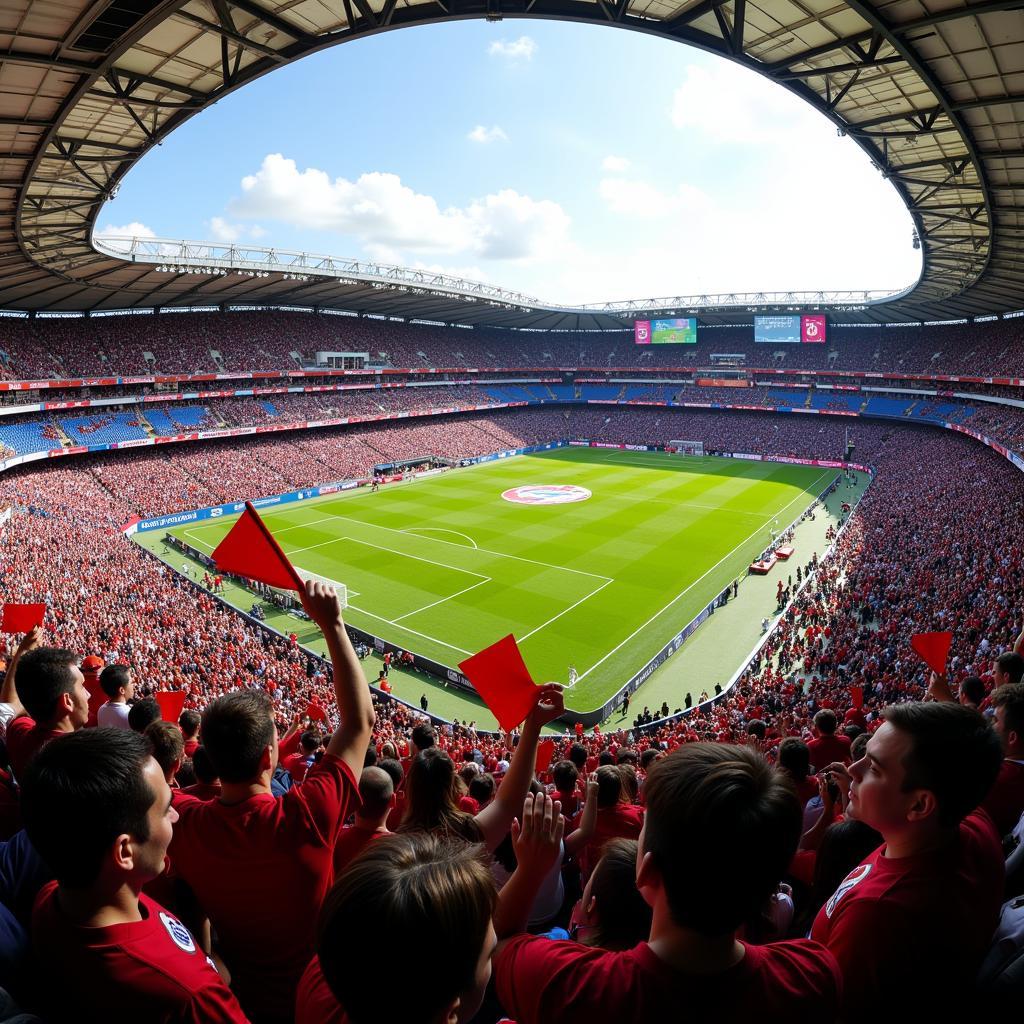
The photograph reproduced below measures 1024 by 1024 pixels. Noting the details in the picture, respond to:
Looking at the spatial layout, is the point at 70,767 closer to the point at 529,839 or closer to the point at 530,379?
the point at 529,839

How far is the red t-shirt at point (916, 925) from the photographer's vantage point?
2.50m

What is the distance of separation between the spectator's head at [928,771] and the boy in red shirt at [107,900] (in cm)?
272

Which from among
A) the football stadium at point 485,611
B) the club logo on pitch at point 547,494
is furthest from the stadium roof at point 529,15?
the club logo on pitch at point 547,494

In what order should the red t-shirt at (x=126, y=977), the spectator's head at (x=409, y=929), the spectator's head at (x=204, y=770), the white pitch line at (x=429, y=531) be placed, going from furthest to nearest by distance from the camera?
the white pitch line at (x=429, y=531) < the spectator's head at (x=204, y=770) < the red t-shirt at (x=126, y=977) < the spectator's head at (x=409, y=929)

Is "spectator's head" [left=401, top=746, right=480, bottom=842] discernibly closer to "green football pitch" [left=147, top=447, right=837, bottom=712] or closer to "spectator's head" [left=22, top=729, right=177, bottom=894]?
"spectator's head" [left=22, top=729, right=177, bottom=894]

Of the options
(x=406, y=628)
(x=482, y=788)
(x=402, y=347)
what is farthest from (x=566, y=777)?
(x=402, y=347)

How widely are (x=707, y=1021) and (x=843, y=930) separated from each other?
1.09 metres

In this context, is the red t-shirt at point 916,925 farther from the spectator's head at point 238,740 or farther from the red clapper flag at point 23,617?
the red clapper flag at point 23,617

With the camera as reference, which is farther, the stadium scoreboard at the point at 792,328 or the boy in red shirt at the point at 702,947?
the stadium scoreboard at the point at 792,328

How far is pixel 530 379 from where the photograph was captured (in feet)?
289

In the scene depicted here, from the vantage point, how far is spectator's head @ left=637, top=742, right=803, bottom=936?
1.98m

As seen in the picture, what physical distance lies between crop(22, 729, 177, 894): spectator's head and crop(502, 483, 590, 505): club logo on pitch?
4533 centimetres

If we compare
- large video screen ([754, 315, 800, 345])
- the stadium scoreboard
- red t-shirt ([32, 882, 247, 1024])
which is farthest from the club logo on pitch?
red t-shirt ([32, 882, 247, 1024])

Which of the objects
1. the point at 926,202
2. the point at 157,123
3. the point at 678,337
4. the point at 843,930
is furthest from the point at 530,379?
the point at 843,930
